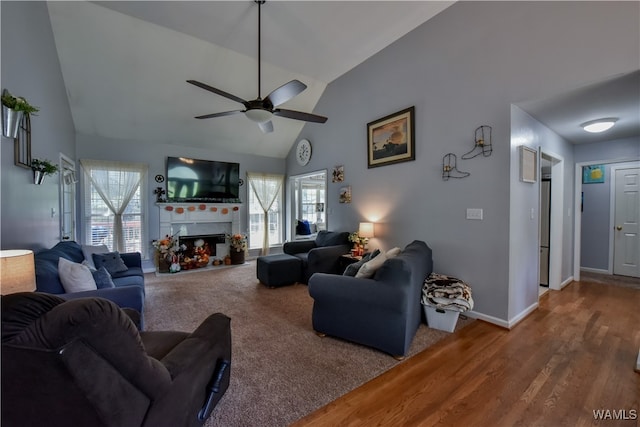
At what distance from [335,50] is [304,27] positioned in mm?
699

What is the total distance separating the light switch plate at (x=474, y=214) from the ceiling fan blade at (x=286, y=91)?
231cm

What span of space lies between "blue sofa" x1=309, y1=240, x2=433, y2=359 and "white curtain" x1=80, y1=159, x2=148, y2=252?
446 cm

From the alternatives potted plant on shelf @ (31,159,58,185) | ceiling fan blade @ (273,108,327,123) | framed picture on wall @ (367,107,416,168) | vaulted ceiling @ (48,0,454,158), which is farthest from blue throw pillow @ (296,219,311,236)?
potted plant on shelf @ (31,159,58,185)

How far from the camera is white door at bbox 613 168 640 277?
4.41m

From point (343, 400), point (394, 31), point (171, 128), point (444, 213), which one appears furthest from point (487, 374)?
point (171, 128)

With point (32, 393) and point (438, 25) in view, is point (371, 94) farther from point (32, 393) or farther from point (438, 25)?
point (32, 393)

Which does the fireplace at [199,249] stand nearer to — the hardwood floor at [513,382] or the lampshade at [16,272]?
the lampshade at [16,272]

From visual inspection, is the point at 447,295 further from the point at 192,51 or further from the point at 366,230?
the point at 192,51

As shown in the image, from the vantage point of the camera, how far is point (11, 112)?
6.73ft

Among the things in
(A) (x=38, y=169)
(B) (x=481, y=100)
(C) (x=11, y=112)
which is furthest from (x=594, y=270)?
(A) (x=38, y=169)

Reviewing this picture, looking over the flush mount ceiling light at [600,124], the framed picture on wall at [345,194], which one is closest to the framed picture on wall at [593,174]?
the flush mount ceiling light at [600,124]

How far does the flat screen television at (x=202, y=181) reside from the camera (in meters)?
5.47

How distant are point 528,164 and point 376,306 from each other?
2.41 m

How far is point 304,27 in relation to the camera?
3484 mm
